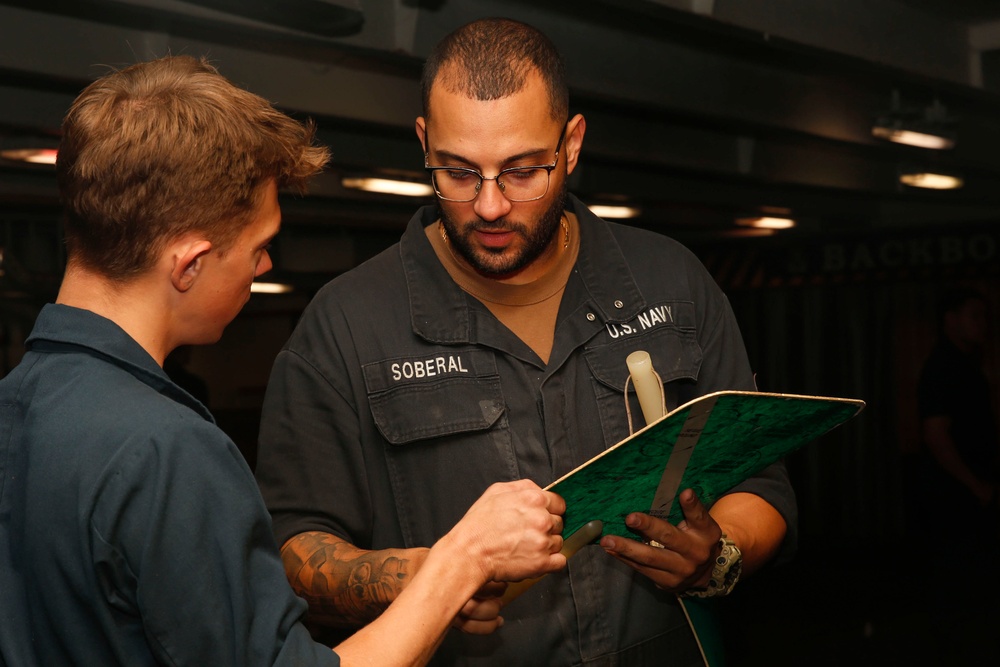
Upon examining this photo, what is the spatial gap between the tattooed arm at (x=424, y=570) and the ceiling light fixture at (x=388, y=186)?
125 inches

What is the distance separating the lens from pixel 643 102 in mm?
4680

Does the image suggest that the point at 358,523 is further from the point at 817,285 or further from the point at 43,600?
the point at 817,285

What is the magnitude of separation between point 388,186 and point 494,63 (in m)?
3.07

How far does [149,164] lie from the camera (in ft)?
3.73

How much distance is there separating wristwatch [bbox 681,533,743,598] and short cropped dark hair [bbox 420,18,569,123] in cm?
79

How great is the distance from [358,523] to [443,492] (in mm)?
149

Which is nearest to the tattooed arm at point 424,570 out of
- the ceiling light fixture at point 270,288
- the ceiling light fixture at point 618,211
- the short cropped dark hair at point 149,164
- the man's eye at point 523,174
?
the short cropped dark hair at point 149,164

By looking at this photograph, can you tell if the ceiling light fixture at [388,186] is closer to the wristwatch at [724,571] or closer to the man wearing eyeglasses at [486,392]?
the man wearing eyeglasses at [486,392]

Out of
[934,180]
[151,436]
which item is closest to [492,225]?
[151,436]

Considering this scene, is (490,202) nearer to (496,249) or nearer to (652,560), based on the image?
(496,249)

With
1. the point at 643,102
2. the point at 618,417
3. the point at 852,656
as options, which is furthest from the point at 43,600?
the point at 852,656

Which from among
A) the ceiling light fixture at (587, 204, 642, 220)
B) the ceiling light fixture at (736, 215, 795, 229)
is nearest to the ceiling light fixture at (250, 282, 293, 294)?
the ceiling light fixture at (587, 204, 642, 220)

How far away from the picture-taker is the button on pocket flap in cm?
175

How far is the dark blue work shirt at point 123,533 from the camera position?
1.00 metres
